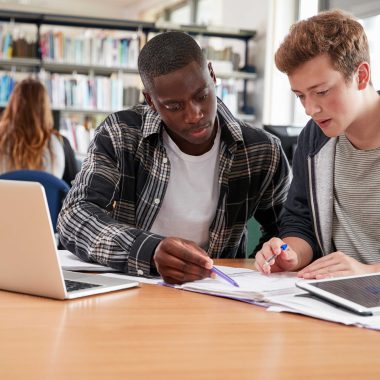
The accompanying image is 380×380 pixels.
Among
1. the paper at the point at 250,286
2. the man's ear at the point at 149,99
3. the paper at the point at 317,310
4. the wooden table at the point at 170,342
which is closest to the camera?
the wooden table at the point at 170,342

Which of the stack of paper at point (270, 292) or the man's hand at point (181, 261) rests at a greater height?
the man's hand at point (181, 261)

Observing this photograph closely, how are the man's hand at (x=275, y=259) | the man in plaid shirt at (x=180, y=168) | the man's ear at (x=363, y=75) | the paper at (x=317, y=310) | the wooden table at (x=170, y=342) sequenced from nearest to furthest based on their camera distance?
the wooden table at (x=170, y=342), the paper at (x=317, y=310), the man's hand at (x=275, y=259), the man's ear at (x=363, y=75), the man in plaid shirt at (x=180, y=168)

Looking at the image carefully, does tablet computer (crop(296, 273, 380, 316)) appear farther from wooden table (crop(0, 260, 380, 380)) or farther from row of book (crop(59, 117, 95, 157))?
row of book (crop(59, 117, 95, 157))

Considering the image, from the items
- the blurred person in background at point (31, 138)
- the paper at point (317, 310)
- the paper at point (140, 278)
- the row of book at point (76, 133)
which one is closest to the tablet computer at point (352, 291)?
the paper at point (317, 310)

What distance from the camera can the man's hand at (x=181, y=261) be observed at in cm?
133

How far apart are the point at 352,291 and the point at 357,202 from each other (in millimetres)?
561

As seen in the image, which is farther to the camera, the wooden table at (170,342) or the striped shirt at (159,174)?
the striped shirt at (159,174)

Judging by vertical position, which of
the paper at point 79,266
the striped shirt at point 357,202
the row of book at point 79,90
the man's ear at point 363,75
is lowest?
the paper at point 79,266

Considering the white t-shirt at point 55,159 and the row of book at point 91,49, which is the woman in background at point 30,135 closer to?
the white t-shirt at point 55,159

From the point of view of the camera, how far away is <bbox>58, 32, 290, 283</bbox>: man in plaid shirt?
171 centimetres

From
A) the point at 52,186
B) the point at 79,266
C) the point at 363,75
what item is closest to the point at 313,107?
the point at 363,75

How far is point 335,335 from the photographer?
1.02 metres

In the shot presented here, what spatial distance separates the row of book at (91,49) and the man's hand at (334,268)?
512 centimetres

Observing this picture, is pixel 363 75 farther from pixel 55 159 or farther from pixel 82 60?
pixel 82 60
